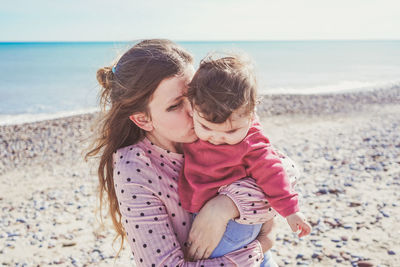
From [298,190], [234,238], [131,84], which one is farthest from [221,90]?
[298,190]

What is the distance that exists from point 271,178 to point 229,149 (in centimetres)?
30

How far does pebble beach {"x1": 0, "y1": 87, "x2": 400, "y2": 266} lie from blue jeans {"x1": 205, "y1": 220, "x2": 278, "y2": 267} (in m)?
1.44

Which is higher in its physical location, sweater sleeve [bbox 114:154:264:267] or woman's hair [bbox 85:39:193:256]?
woman's hair [bbox 85:39:193:256]

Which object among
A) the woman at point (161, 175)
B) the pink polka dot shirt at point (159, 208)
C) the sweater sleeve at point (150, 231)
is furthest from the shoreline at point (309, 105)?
the sweater sleeve at point (150, 231)

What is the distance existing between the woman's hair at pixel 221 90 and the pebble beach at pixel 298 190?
1267 mm

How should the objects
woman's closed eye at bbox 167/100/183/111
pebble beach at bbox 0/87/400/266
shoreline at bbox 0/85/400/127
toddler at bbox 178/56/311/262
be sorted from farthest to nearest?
shoreline at bbox 0/85/400/127
pebble beach at bbox 0/87/400/266
woman's closed eye at bbox 167/100/183/111
toddler at bbox 178/56/311/262

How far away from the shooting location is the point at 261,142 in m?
2.28

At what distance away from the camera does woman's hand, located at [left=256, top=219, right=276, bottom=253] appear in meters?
2.29

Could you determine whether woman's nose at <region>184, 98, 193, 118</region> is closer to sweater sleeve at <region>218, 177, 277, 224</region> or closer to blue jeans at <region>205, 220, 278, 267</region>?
sweater sleeve at <region>218, 177, 277, 224</region>

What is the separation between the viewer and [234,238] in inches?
85.2

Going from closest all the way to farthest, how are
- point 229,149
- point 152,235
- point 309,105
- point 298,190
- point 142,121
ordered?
point 152,235
point 229,149
point 142,121
point 298,190
point 309,105

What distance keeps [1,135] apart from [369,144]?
40.7 feet

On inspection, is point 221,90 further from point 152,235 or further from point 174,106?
point 152,235

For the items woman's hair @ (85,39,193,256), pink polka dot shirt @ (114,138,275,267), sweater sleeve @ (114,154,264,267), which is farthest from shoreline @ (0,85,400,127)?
sweater sleeve @ (114,154,264,267)
